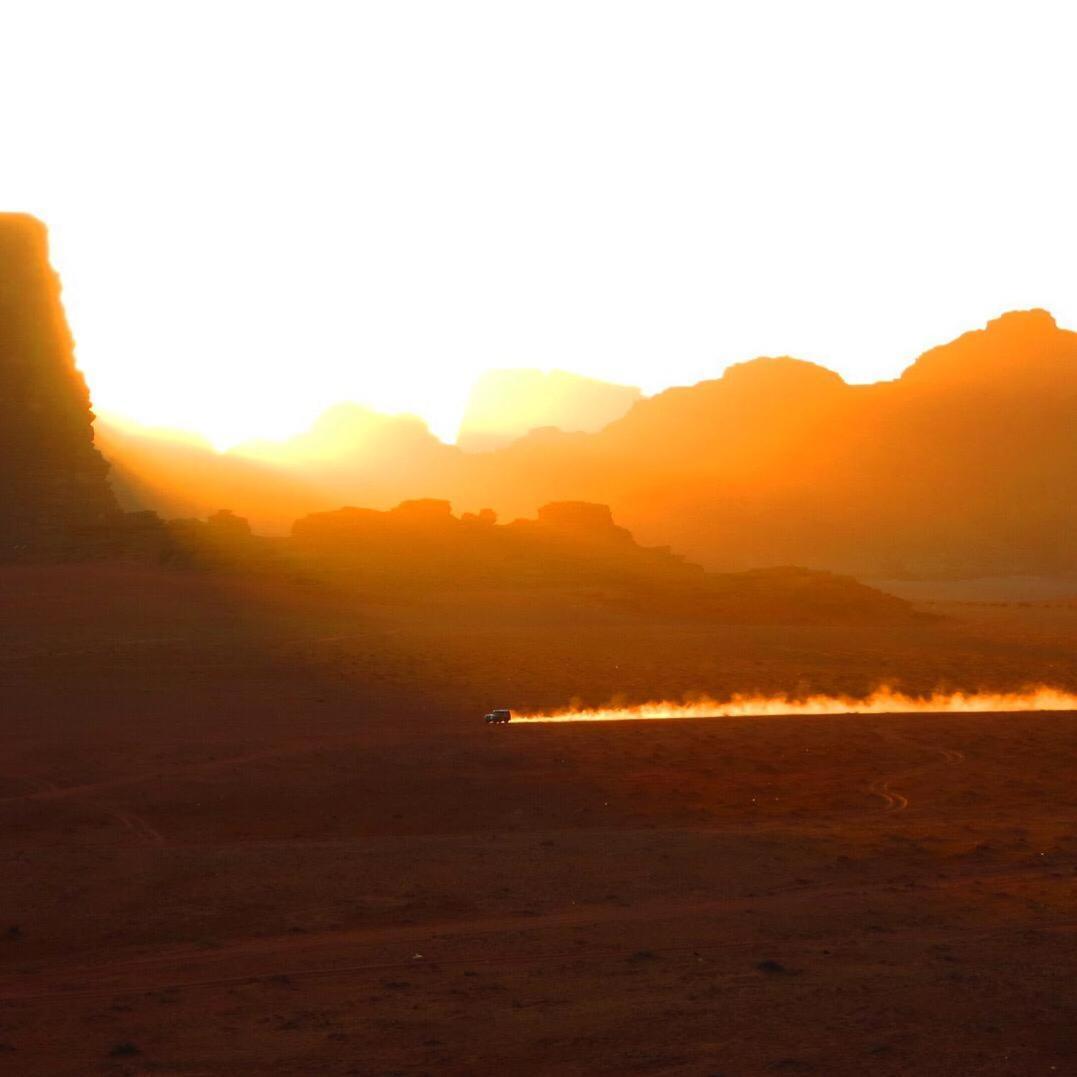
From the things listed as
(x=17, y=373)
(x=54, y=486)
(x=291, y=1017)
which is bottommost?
(x=291, y=1017)

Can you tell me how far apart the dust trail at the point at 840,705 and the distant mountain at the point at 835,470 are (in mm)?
70206

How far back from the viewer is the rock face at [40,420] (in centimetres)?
4381

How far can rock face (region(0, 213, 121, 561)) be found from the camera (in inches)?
1725

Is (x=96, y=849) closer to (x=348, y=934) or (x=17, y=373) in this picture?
(x=348, y=934)

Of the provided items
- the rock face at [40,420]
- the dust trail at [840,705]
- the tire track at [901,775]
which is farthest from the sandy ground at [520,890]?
the rock face at [40,420]

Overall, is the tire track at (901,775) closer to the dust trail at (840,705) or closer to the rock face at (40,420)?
the dust trail at (840,705)

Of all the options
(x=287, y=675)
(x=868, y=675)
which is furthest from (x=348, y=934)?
(x=868, y=675)

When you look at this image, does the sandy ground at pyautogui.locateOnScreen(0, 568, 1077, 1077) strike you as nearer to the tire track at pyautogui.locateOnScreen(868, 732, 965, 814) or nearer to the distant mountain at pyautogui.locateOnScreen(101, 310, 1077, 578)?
the tire track at pyautogui.locateOnScreen(868, 732, 965, 814)

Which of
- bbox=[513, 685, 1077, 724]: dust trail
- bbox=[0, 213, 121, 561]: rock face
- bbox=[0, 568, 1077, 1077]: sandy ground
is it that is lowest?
bbox=[0, 568, 1077, 1077]: sandy ground

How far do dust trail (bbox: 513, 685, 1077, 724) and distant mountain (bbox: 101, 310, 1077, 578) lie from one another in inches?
2764

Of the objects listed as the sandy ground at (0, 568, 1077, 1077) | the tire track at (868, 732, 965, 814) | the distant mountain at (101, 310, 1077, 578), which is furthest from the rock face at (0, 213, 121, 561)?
the distant mountain at (101, 310, 1077, 578)

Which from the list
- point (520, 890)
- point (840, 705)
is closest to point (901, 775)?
point (520, 890)

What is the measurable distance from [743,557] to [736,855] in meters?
90.9

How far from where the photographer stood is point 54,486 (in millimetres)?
44688
